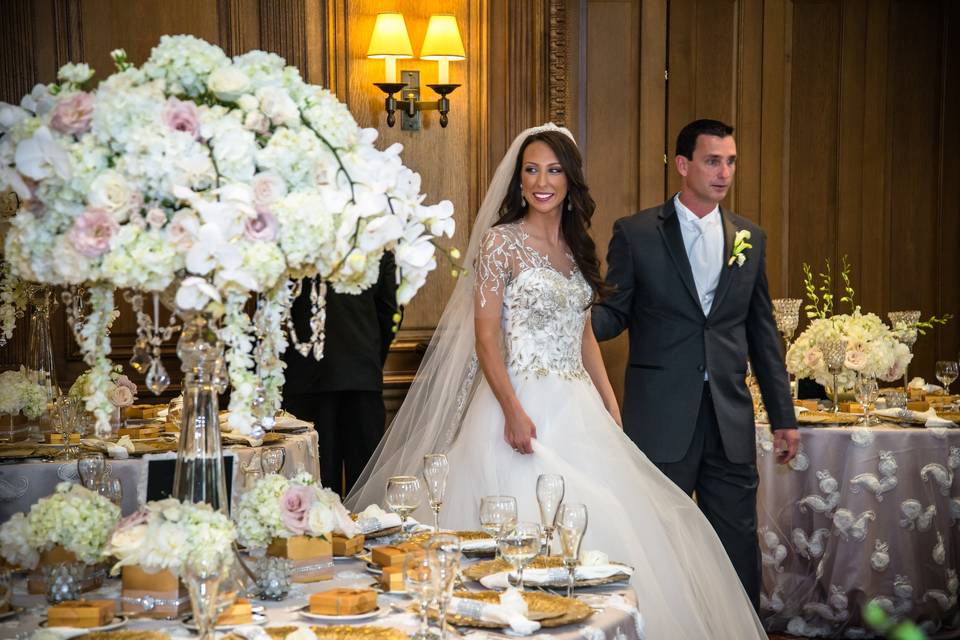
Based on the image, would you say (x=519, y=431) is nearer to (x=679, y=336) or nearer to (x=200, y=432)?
(x=679, y=336)

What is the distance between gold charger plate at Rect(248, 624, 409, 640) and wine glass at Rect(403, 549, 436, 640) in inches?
2.5

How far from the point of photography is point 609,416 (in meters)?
4.25

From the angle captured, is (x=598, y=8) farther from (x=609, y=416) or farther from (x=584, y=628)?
(x=584, y=628)

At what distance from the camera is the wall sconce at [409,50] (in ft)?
21.6

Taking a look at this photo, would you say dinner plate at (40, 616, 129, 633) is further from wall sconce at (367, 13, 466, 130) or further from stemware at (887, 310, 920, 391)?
wall sconce at (367, 13, 466, 130)

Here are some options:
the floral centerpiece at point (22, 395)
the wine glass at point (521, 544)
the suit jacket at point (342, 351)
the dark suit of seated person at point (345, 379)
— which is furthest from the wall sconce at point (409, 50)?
the wine glass at point (521, 544)

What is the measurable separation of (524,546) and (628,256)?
2.32 meters

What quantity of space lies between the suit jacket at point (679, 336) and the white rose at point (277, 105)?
96.3 inches

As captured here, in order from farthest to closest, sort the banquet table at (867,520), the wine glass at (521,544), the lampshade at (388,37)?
the lampshade at (388,37)
the banquet table at (867,520)
the wine glass at (521,544)

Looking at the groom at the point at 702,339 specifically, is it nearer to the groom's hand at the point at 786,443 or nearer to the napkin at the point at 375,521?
the groom's hand at the point at 786,443

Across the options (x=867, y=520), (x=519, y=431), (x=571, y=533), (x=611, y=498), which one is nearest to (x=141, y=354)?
(x=571, y=533)

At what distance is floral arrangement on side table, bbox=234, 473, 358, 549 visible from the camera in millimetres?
2529

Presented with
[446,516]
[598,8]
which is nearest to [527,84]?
[598,8]

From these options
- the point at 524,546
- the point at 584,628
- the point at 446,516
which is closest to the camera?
the point at 584,628
